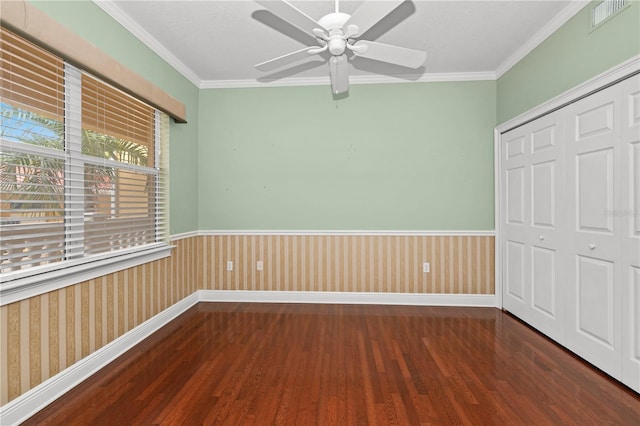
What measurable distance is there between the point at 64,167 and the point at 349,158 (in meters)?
2.78

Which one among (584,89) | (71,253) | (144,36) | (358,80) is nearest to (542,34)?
(584,89)

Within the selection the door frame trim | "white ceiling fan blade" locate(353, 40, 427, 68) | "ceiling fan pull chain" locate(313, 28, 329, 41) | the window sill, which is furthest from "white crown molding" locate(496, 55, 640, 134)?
the window sill

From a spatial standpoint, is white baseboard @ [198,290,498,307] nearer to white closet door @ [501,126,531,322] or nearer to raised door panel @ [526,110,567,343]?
white closet door @ [501,126,531,322]

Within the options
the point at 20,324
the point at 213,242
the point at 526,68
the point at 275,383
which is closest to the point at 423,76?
the point at 526,68

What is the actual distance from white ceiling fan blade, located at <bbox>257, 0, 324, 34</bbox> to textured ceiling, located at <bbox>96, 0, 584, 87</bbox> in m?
0.72

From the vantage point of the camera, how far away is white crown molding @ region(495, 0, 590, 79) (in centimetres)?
252

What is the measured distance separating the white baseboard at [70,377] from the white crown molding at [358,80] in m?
2.76

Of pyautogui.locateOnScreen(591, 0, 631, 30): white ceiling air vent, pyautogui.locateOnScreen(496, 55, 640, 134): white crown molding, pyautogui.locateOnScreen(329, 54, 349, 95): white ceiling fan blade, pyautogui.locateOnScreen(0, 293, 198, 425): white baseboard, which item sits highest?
pyautogui.locateOnScreen(591, 0, 631, 30): white ceiling air vent

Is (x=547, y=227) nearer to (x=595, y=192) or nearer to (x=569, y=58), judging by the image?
(x=595, y=192)

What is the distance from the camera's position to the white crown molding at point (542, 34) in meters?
2.52

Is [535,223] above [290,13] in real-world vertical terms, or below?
below

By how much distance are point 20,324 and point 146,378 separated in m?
0.83

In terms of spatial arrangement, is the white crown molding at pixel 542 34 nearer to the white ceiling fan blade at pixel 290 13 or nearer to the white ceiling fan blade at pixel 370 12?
the white ceiling fan blade at pixel 370 12

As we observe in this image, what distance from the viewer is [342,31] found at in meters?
1.98
